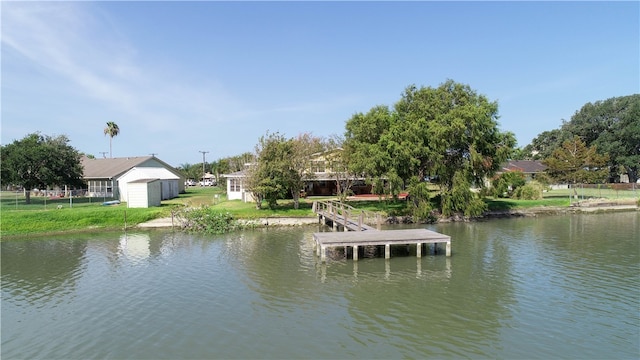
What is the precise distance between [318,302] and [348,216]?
1693 centimetres

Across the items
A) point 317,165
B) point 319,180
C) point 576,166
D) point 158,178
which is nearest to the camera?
point 317,165

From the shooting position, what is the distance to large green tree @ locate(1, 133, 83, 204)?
3672cm

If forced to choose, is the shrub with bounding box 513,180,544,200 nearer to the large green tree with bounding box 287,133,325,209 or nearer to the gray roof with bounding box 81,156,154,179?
the large green tree with bounding box 287,133,325,209

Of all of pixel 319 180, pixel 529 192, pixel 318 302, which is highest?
pixel 319 180

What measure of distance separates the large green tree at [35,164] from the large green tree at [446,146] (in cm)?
2714

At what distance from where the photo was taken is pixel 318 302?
14.1 meters

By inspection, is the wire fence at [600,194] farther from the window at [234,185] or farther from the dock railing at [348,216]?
the window at [234,185]

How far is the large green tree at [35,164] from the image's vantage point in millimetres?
36719

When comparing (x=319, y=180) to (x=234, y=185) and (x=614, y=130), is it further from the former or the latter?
(x=614, y=130)

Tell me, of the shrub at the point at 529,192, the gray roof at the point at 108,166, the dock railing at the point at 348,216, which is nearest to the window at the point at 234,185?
the gray roof at the point at 108,166

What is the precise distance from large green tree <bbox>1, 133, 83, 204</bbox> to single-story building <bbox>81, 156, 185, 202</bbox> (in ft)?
15.0

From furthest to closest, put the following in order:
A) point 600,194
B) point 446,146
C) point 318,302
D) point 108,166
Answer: point 108,166, point 600,194, point 446,146, point 318,302

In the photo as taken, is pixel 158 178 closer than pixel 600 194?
Yes

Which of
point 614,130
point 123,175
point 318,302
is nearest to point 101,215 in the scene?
point 123,175
